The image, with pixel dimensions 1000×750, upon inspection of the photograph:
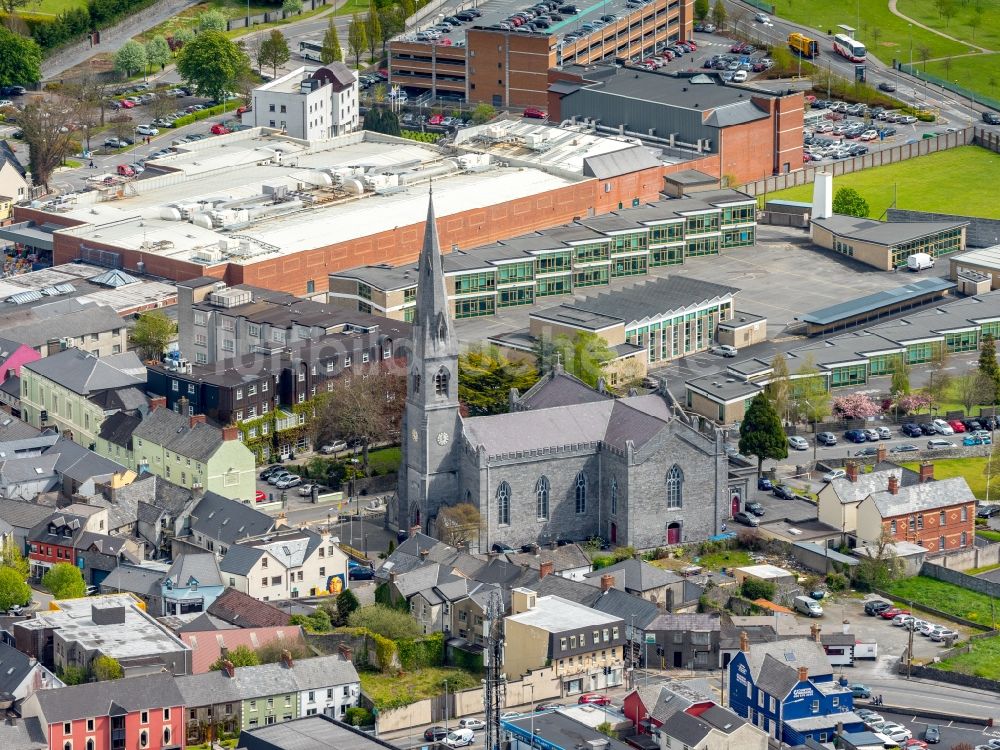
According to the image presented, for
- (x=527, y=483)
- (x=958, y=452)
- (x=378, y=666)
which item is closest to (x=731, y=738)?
(x=378, y=666)

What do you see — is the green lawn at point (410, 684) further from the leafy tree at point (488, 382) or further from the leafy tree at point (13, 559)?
the leafy tree at point (488, 382)

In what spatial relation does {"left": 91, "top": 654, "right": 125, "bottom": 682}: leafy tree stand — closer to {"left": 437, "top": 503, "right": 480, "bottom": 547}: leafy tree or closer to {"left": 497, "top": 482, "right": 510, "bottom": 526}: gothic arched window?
{"left": 437, "top": 503, "right": 480, "bottom": 547}: leafy tree

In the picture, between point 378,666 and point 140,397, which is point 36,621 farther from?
point 140,397

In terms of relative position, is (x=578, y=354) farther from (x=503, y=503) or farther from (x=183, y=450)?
(x=183, y=450)

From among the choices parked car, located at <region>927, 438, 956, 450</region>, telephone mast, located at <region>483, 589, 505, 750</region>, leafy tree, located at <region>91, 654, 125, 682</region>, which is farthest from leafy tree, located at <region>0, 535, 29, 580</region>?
parked car, located at <region>927, 438, 956, 450</region>

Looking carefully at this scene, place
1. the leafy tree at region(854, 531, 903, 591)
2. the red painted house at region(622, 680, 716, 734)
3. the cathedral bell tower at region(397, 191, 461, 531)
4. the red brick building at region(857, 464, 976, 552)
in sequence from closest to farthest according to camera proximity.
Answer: the red painted house at region(622, 680, 716, 734)
the leafy tree at region(854, 531, 903, 591)
the cathedral bell tower at region(397, 191, 461, 531)
the red brick building at region(857, 464, 976, 552)

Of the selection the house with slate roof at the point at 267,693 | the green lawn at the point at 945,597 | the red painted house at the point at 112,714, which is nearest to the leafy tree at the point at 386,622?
the house with slate roof at the point at 267,693

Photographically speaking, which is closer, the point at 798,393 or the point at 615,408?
the point at 615,408
